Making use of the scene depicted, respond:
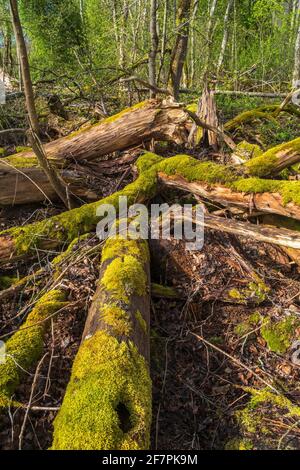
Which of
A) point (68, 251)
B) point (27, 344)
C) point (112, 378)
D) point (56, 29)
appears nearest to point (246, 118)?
point (68, 251)

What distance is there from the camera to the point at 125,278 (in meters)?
3.15

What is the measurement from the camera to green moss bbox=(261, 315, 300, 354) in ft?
10.9

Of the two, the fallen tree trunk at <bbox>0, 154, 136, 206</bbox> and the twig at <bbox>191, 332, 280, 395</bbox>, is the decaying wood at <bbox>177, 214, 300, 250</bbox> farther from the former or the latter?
the fallen tree trunk at <bbox>0, 154, 136, 206</bbox>

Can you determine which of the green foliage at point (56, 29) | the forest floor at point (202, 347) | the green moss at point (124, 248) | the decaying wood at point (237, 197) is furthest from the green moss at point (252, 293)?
the green foliage at point (56, 29)

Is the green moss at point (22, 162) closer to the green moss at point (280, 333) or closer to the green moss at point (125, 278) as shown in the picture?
the green moss at point (125, 278)

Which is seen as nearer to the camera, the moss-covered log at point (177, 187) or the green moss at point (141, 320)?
the green moss at point (141, 320)

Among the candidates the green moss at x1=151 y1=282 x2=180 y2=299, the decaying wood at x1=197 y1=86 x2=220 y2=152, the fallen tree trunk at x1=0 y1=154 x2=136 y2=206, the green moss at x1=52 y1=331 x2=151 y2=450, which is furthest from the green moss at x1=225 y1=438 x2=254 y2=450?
the decaying wood at x1=197 y1=86 x2=220 y2=152

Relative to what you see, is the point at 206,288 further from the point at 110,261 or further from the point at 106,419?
the point at 106,419

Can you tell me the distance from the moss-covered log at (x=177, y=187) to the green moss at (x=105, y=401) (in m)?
1.93

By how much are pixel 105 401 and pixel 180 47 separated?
8.53 m

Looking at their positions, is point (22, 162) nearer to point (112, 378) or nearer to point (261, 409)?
point (112, 378)

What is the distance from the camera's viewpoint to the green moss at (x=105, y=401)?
1919mm

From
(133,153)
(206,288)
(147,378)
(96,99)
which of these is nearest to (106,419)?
(147,378)

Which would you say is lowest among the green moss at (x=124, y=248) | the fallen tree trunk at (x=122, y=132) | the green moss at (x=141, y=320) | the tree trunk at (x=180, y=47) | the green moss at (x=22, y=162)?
the green moss at (x=141, y=320)
